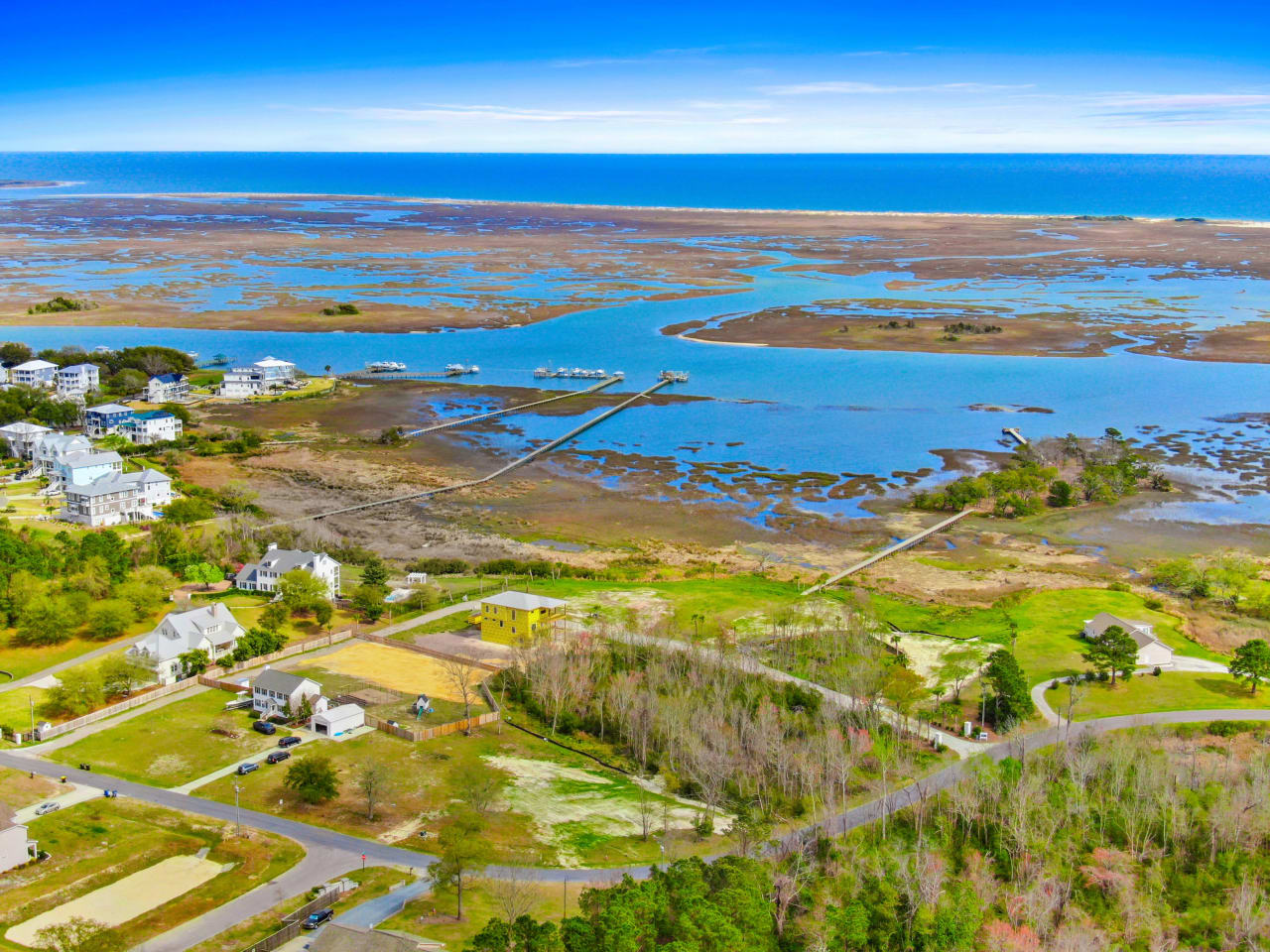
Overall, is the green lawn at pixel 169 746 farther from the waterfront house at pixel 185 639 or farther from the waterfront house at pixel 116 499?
the waterfront house at pixel 116 499

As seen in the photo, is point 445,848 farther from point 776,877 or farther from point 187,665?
point 187,665

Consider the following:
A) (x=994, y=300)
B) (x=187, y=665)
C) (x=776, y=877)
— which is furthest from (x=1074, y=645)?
(x=994, y=300)

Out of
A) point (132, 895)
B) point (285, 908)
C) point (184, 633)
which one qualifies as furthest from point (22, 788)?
point (285, 908)

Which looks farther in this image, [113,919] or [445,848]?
[445,848]

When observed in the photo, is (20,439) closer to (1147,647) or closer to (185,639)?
(185,639)

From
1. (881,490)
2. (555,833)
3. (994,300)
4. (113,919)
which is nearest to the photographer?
(113,919)

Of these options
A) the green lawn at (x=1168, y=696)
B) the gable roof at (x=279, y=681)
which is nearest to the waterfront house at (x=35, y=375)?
the gable roof at (x=279, y=681)

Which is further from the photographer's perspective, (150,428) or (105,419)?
(150,428)
